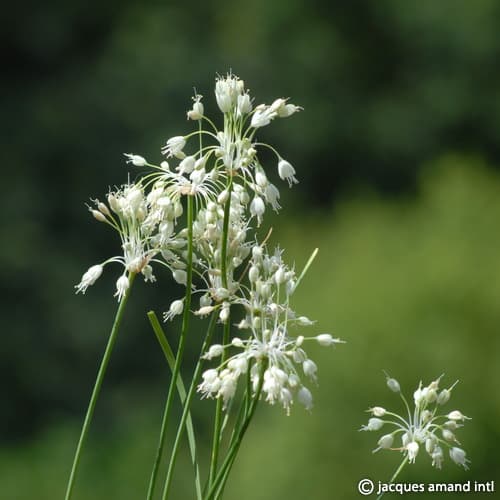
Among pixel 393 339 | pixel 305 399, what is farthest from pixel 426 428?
pixel 393 339

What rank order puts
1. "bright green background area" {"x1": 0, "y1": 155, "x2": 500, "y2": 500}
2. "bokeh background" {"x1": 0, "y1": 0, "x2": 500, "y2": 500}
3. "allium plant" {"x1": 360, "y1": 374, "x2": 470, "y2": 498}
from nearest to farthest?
"allium plant" {"x1": 360, "y1": 374, "x2": 470, "y2": 498} → "bright green background area" {"x1": 0, "y1": 155, "x2": 500, "y2": 500} → "bokeh background" {"x1": 0, "y1": 0, "x2": 500, "y2": 500}

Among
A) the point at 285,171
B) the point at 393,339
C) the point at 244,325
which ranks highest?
the point at 393,339

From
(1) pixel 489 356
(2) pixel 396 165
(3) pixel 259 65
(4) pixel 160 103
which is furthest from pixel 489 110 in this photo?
(1) pixel 489 356

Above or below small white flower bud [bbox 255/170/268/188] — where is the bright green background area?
above

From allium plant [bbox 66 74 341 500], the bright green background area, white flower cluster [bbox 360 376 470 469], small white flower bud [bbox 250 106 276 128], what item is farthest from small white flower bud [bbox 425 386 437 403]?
the bright green background area

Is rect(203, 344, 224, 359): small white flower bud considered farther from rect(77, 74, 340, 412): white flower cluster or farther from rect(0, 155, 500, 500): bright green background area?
rect(0, 155, 500, 500): bright green background area

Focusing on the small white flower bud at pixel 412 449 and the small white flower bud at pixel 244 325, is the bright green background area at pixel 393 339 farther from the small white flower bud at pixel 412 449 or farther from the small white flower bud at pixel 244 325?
the small white flower bud at pixel 244 325

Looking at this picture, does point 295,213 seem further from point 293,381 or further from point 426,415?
point 293,381
